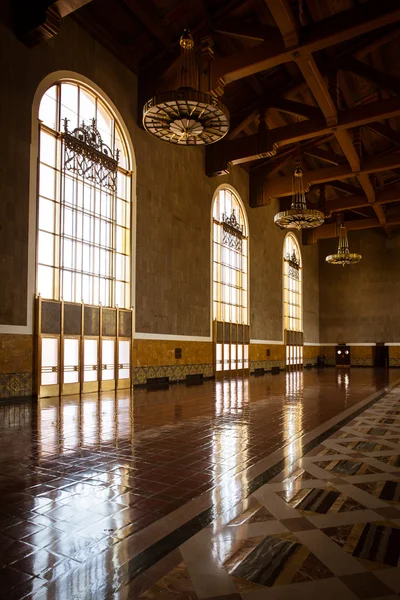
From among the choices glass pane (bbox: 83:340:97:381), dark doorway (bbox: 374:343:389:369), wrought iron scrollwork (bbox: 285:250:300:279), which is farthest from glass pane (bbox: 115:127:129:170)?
dark doorway (bbox: 374:343:389:369)

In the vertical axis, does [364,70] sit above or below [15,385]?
above

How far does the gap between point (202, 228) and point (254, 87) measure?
5.60 m

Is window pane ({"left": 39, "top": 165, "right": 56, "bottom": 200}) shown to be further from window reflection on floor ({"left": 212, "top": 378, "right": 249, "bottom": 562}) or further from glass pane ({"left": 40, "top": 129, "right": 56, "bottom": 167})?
window reflection on floor ({"left": 212, "top": 378, "right": 249, "bottom": 562})

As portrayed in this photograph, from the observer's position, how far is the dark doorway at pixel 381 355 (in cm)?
3112

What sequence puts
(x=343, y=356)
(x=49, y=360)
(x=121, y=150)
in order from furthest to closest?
(x=343, y=356) → (x=121, y=150) → (x=49, y=360)

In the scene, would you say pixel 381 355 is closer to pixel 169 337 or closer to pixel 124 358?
pixel 169 337

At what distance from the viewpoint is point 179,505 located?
347cm

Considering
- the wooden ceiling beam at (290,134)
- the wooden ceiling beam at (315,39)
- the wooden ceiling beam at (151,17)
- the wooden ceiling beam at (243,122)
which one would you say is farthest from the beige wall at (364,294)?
the wooden ceiling beam at (151,17)

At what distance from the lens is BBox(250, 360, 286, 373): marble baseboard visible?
73.4 ft

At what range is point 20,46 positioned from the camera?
34.7 ft

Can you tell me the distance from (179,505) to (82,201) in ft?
34.4

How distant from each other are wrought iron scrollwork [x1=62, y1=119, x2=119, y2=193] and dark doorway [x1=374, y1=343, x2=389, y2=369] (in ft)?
78.4

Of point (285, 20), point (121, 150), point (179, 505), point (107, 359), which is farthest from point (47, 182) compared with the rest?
point (179, 505)

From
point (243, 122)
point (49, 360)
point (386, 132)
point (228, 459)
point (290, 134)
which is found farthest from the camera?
point (386, 132)
